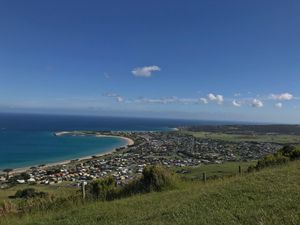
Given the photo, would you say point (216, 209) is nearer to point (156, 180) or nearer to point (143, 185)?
point (156, 180)

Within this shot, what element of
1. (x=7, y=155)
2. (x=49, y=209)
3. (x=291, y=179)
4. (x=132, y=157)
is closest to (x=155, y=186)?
(x=49, y=209)

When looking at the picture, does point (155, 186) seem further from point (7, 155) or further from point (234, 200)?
point (7, 155)

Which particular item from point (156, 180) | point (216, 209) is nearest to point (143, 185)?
point (156, 180)

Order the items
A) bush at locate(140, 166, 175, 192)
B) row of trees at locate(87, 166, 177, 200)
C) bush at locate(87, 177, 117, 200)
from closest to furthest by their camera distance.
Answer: bush at locate(87, 177, 117, 200), row of trees at locate(87, 166, 177, 200), bush at locate(140, 166, 175, 192)

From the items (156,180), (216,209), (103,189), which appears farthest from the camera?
(103,189)

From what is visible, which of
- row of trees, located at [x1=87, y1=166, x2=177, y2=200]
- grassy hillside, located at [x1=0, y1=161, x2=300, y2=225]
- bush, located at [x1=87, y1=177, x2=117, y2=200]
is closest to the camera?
grassy hillside, located at [x1=0, y1=161, x2=300, y2=225]

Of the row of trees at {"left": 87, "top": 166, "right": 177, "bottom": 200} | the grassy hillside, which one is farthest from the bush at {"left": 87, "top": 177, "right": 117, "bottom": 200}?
the grassy hillside

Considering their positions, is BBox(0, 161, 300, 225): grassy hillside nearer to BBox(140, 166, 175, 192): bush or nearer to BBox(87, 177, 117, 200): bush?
BBox(87, 177, 117, 200): bush

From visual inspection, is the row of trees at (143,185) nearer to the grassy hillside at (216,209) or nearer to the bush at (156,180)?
the bush at (156,180)

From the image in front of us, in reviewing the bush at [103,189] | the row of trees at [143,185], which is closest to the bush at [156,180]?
the row of trees at [143,185]
